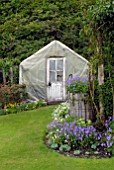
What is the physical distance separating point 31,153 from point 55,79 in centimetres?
677

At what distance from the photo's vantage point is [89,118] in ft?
22.2

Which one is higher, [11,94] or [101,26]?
[101,26]

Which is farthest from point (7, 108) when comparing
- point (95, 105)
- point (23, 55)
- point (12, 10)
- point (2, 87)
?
point (12, 10)

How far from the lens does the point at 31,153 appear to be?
19.3 feet

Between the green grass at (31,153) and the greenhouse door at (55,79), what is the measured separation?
394 cm

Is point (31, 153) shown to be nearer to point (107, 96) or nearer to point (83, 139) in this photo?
point (83, 139)

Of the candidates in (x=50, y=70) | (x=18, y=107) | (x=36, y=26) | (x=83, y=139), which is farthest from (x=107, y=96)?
(x=36, y=26)

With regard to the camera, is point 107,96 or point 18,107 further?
point 18,107

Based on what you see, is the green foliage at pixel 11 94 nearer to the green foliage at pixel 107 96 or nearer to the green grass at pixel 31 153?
the green grass at pixel 31 153

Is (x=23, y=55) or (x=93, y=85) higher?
(x=23, y=55)

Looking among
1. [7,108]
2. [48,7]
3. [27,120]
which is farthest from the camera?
[48,7]

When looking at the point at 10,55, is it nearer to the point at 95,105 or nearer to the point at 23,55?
the point at 23,55

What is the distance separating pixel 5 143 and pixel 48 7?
10057 millimetres

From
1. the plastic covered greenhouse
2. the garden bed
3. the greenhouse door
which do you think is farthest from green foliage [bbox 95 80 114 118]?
the greenhouse door
